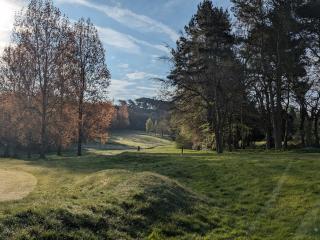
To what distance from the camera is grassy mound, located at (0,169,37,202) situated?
23031 mm

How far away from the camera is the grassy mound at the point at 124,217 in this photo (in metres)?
11.9

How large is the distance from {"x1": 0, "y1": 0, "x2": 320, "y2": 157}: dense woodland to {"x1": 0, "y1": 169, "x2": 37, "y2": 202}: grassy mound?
65.7ft

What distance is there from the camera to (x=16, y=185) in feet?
92.3

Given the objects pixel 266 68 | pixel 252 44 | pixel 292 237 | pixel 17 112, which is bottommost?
pixel 292 237

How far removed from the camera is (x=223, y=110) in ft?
187

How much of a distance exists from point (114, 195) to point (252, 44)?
128ft

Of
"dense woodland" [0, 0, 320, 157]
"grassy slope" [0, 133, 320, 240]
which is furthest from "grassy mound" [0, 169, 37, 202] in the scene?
"dense woodland" [0, 0, 320, 157]

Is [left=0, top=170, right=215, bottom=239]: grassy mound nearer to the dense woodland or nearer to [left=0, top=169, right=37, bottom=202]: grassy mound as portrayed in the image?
[left=0, top=169, right=37, bottom=202]: grassy mound

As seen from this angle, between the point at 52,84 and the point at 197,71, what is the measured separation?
18787 mm

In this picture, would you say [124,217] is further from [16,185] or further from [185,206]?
[16,185]

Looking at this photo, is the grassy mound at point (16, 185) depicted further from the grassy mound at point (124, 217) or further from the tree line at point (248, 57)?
the tree line at point (248, 57)

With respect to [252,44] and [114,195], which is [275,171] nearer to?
[114,195]

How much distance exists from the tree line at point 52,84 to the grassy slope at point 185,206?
25.5 meters

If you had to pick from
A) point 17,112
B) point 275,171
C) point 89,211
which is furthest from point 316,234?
point 17,112
